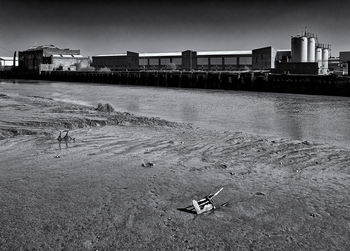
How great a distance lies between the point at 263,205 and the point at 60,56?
248ft

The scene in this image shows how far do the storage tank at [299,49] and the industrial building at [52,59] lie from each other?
42.6 meters

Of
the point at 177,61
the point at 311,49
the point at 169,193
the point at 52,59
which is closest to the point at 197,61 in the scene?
the point at 177,61

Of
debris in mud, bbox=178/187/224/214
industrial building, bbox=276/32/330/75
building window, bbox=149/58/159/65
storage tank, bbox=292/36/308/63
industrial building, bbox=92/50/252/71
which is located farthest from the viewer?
building window, bbox=149/58/159/65

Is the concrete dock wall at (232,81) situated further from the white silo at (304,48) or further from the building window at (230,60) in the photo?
the building window at (230,60)

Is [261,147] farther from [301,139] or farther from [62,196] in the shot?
[62,196]

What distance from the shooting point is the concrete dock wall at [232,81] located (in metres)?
28.2

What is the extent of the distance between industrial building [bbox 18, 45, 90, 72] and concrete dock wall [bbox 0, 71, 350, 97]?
15.0 metres

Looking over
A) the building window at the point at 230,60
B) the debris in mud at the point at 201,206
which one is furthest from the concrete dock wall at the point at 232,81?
the debris in mud at the point at 201,206

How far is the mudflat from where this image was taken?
3807mm

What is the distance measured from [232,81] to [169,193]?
105 feet

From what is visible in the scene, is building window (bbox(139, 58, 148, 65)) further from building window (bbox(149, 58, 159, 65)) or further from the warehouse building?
building window (bbox(149, 58, 159, 65))

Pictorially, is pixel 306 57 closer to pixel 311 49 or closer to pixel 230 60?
pixel 311 49

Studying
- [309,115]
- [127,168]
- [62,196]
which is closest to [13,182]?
[62,196]

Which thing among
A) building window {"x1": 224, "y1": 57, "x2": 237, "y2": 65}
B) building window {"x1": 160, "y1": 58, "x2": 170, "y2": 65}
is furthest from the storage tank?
building window {"x1": 160, "y1": 58, "x2": 170, "y2": 65}
